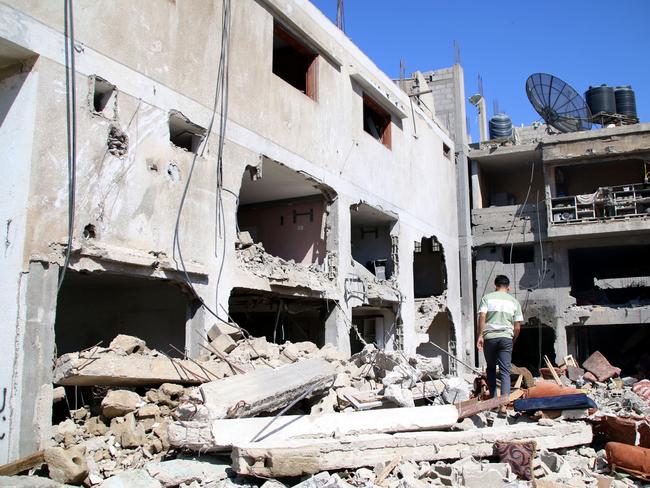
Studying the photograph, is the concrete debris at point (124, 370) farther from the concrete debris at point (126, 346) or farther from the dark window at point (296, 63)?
the dark window at point (296, 63)

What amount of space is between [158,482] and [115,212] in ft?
12.0

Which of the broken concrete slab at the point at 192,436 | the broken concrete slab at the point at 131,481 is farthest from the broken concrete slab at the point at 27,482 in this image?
the broken concrete slab at the point at 192,436

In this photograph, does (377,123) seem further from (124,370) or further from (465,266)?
(124,370)

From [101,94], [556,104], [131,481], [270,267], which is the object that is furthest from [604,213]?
[131,481]

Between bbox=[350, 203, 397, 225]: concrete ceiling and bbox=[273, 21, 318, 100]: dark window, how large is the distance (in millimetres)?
3049

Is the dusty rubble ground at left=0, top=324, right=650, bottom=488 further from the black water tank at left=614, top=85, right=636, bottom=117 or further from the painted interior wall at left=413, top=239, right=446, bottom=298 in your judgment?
the black water tank at left=614, top=85, right=636, bottom=117

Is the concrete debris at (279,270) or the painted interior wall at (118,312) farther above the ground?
the concrete debris at (279,270)

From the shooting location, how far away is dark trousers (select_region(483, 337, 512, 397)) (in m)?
7.54

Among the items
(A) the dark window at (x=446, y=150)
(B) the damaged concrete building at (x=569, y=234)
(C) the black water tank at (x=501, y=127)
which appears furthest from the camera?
(C) the black water tank at (x=501, y=127)

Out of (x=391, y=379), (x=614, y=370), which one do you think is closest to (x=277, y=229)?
(x=391, y=379)

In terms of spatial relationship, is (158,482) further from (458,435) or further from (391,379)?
(391,379)

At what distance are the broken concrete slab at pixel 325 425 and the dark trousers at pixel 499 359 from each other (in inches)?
37.9

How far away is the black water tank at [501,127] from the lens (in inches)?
1056

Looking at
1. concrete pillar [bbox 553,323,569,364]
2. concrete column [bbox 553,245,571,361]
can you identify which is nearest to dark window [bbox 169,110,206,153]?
concrete column [bbox 553,245,571,361]
